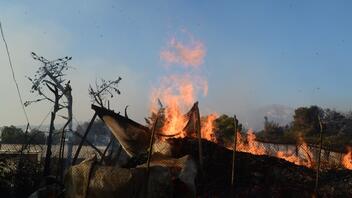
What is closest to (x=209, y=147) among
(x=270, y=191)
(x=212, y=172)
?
(x=212, y=172)

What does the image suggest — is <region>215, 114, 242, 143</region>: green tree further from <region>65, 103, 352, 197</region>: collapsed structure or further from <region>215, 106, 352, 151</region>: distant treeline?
<region>65, 103, 352, 197</region>: collapsed structure

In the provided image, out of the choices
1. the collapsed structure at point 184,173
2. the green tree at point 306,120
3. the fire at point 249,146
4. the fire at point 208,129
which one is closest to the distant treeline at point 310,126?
the green tree at point 306,120

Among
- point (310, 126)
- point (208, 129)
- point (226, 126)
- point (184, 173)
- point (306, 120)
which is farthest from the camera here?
point (306, 120)

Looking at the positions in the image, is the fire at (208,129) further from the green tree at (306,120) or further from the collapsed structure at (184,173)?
the green tree at (306,120)

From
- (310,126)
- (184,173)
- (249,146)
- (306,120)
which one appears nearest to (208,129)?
(249,146)

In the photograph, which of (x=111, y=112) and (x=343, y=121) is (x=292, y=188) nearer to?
(x=111, y=112)

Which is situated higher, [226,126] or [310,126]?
[310,126]

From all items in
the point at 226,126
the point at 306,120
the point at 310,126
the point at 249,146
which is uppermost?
the point at 306,120

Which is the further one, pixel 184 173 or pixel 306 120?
pixel 306 120

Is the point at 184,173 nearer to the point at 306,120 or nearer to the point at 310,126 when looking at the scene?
the point at 310,126

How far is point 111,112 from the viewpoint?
9938 millimetres

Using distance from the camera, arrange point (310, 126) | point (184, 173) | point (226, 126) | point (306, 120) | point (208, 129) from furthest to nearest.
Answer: point (306, 120) < point (310, 126) < point (226, 126) < point (208, 129) < point (184, 173)

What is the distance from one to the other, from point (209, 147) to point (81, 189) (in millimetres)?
3883

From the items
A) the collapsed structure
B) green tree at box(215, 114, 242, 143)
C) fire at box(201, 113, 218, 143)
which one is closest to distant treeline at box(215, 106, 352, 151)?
green tree at box(215, 114, 242, 143)
